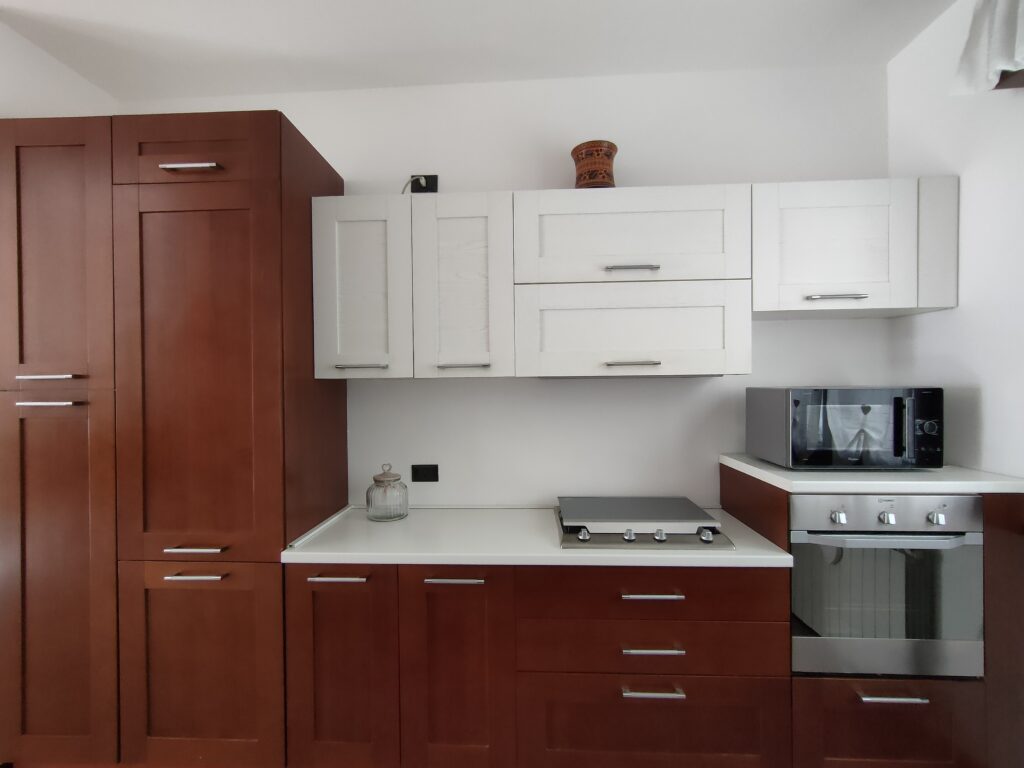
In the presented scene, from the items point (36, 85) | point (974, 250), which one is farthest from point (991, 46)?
point (36, 85)

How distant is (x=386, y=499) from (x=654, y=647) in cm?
111

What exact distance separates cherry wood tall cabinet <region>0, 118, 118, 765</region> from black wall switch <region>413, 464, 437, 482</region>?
3.40ft

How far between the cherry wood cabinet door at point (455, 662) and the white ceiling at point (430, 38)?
1941 millimetres

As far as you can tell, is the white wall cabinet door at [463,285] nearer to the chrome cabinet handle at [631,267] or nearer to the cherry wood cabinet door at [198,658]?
the chrome cabinet handle at [631,267]

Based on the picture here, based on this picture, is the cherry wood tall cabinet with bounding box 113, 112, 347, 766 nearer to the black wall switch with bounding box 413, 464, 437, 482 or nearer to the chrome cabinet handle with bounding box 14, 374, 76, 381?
the chrome cabinet handle with bounding box 14, 374, 76, 381

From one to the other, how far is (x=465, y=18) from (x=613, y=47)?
0.60 meters

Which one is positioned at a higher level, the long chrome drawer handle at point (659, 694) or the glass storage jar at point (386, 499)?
the glass storage jar at point (386, 499)

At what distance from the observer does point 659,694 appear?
4.60 feet

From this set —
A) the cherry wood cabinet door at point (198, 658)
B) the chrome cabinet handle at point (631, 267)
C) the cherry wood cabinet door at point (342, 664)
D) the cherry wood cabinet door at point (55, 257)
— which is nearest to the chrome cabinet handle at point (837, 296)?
the chrome cabinet handle at point (631, 267)

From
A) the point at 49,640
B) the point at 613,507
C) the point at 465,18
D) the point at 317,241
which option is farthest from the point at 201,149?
the point at 613,507

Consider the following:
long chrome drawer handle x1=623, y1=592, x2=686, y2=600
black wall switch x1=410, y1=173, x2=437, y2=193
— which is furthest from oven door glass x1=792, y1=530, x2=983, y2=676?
black wall switch x1=410, y1=173, x2=437, y2=193

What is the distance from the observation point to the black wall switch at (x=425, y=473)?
2.01m

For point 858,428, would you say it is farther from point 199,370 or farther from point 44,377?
point 44,377

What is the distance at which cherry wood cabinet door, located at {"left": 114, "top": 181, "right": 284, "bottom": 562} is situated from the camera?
58.0 inches
